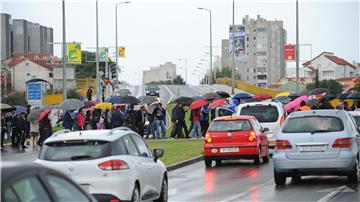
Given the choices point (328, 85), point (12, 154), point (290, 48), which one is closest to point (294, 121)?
point (12, 154)

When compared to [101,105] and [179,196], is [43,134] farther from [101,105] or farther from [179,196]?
[179,196]

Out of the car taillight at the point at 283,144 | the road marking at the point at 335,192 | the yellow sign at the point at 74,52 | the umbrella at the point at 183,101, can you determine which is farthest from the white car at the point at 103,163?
the yellow sign at the point at 74,52

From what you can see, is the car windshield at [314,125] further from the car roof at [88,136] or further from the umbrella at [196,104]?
the umbrella at [196,104]

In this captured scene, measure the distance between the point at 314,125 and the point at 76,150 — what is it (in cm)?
655

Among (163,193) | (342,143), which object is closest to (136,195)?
(163,193)

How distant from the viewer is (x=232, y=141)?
906 inches

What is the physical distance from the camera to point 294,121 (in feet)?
56.4

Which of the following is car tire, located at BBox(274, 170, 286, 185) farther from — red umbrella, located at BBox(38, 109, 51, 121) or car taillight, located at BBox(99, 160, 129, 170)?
red umbrella, located at BBox(38, 109, 51, 121)

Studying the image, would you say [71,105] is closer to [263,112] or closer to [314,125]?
[263,112]

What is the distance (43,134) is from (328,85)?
87.0 m

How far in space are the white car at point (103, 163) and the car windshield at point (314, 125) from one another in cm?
495

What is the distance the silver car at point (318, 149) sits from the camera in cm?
1648

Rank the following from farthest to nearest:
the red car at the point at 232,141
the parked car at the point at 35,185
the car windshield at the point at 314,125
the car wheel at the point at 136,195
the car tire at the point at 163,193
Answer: the red car at the point at 232,141, the car windshield at the point at 314,125, the car tire at the point at 163,193, the car wheel at the point at 136,195, the parked car at the point at 35,185

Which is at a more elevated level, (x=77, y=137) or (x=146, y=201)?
(x=77, y=137)
